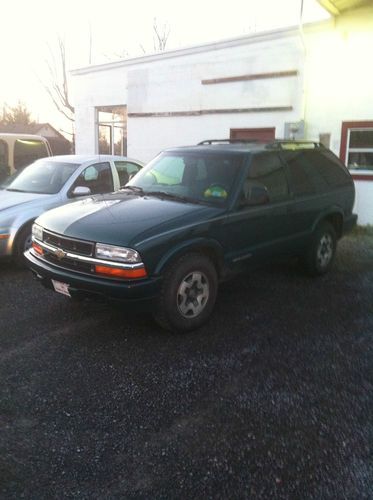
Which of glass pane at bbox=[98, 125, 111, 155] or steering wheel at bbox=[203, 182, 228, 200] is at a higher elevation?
glass pane at bbox=[98, 125, 111, 155]

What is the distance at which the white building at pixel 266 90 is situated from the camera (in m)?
9.41

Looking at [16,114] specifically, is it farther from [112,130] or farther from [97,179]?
[97,179]

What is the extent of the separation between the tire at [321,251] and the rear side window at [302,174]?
0.53 meters

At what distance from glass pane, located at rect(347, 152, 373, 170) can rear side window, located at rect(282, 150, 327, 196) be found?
4269mm

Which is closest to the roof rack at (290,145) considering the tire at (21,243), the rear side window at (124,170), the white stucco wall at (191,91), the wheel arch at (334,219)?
the wheel arch at (334,219)

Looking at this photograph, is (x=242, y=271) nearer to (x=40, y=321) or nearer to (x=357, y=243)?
(x=40, y=321)

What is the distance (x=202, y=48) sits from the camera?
1141 cm

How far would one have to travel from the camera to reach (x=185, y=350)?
4004mm

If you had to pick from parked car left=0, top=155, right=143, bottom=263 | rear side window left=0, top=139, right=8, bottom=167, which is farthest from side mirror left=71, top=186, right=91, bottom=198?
rear side window left=0, top=139, right=8, bottom=167

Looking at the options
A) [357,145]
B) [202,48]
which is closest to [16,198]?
[357,145]

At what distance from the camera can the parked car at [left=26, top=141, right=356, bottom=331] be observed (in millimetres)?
3889

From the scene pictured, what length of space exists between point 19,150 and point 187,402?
8.93 m

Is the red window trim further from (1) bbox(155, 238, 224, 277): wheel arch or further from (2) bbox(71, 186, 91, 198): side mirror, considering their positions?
(1) bbox(155, 238, 224, 277): wheel arch

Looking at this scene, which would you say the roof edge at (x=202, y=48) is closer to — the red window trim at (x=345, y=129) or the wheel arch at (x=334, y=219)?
the red window trim at (x=345, y=129)
